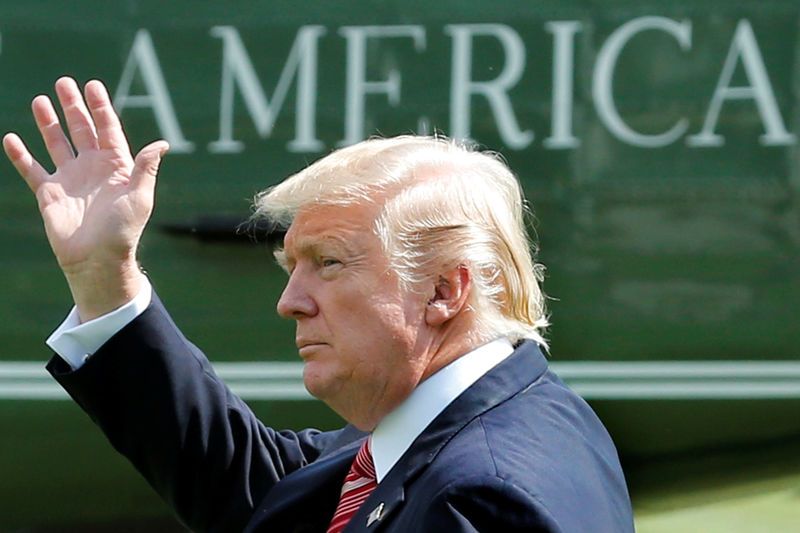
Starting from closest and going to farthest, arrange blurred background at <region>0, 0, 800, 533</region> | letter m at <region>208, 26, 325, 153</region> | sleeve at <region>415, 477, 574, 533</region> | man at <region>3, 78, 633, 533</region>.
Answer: sleeve at <region>415, 477, 574, 533</region> → man at <region>3, 78, 633, 533</region> → blurred background at <region>0, 0, 800, 533</region> → letter m at <region>208, 26, 325, 153</region>

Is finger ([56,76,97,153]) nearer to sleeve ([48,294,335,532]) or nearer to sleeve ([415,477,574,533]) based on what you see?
sleeve ([48,294,335,532])

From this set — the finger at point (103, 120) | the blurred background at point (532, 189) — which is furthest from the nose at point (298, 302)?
the blurred background at point (532, 189)

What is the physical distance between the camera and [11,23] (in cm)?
297

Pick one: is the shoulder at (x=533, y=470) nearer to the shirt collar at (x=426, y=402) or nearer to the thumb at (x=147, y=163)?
the shirt collar at (x=426, y=402)

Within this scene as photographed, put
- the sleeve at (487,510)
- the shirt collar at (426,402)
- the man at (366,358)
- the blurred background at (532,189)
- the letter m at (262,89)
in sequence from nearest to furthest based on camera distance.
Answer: the sleeve at (487,510), the man at (366,358), the shirt collar at (426,402), the blurred background at (532,189), the letter m at (262,89)

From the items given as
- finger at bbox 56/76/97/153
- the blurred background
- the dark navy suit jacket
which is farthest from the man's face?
the blurred background

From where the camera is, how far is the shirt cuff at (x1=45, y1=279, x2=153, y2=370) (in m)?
1.89

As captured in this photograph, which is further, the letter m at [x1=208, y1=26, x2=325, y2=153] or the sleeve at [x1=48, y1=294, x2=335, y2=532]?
the letter m at [x1=208, y1=26, x2=325, y2=153]

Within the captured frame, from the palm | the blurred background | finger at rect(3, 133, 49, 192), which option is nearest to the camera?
the palm

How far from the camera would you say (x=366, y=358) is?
5.72 ft

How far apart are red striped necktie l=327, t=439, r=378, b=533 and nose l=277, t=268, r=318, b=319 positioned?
0.71 ft

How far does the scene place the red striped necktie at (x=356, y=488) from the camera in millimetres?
1791

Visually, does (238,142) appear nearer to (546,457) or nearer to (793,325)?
(793,325)

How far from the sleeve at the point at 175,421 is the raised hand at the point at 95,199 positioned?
0.08 metres
